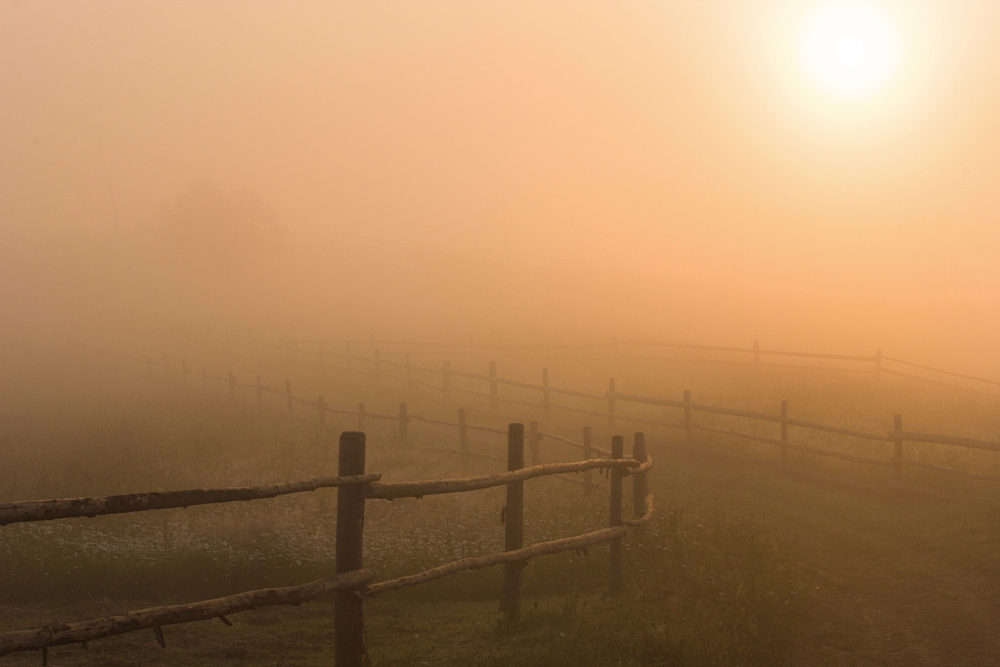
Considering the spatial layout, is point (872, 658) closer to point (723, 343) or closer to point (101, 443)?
point (101, 443)

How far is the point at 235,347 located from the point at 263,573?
3096 cm

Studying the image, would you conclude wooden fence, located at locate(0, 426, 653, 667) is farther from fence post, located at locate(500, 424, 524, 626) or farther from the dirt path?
the dirt path

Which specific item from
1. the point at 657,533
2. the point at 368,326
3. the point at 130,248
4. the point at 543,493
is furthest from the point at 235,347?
the point at 130,248

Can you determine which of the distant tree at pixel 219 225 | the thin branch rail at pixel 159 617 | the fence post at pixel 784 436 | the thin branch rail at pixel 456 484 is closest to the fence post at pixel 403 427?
Result: the fence post at pixel 784 436

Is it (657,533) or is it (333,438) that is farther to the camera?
(333,438)

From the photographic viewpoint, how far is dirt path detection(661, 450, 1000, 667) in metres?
7.23

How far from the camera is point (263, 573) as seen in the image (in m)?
9.91

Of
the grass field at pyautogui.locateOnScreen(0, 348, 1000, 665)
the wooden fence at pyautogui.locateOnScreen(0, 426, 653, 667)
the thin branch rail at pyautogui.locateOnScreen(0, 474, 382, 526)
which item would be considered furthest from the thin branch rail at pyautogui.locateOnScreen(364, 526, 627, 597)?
the thin branch rail at pyautogui.locateOnScreen(0, 474, 382, 526)

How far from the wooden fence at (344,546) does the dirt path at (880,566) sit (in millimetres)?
A: 2324

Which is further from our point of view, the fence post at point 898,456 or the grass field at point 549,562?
the fence post at point 898,456

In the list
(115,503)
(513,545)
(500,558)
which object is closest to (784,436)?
(513,545)

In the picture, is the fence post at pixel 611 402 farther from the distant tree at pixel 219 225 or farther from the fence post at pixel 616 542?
the distant tree at pixel 219 225

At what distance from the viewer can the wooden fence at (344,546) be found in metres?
4.00

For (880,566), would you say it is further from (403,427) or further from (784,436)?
(403,427)
